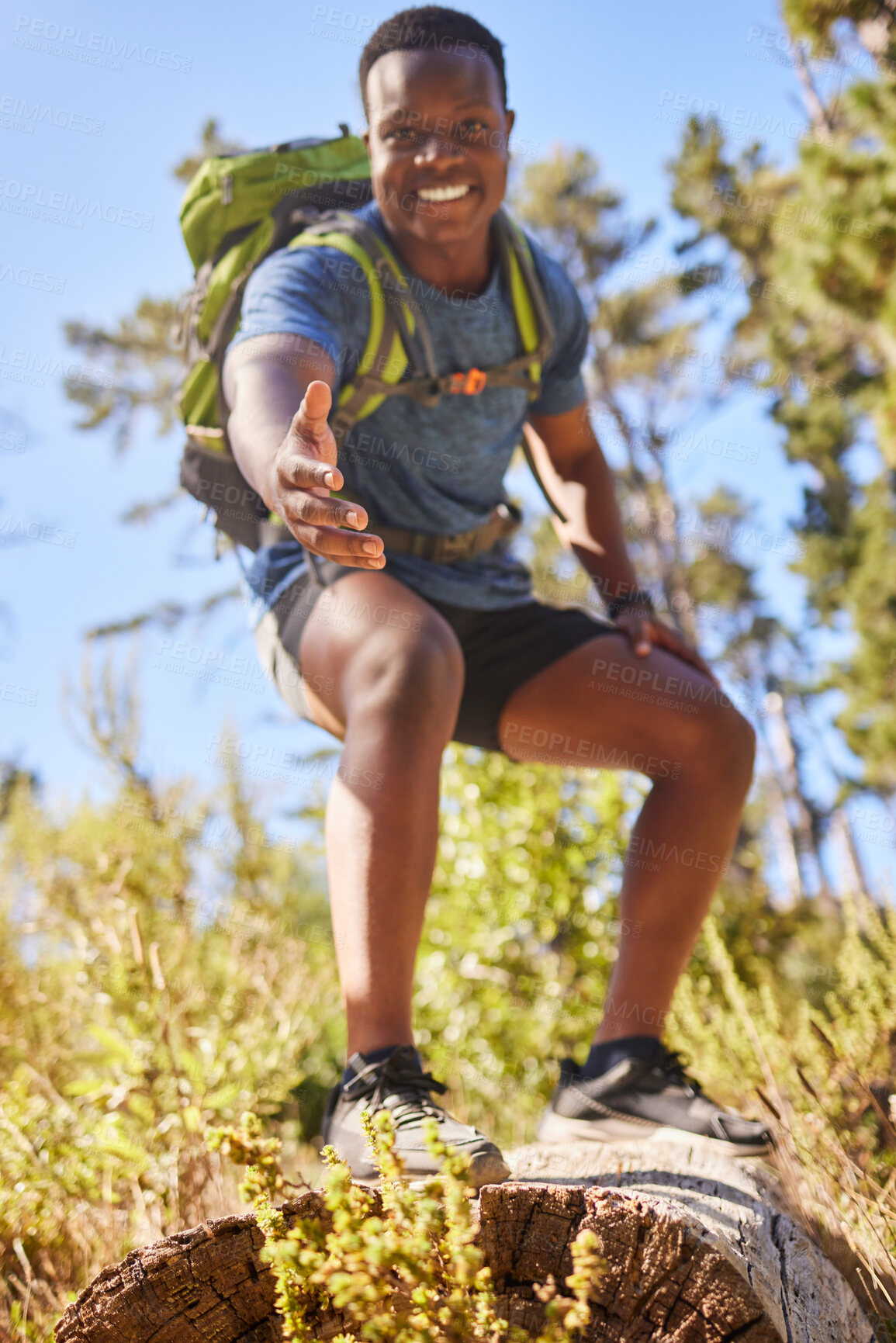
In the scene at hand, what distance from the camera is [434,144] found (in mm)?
1912

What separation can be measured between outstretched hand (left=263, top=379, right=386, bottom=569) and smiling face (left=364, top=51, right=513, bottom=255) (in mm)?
916

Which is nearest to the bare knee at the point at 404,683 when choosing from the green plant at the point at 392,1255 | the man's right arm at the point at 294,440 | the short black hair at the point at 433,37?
the man's right arm at the point at 294,440

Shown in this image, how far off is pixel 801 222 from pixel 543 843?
23.2ft

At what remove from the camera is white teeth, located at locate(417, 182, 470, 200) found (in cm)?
194

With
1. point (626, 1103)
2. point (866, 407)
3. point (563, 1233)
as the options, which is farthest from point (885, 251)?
point (563, 1233)

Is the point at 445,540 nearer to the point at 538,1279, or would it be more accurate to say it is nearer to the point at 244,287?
the point at 244,287

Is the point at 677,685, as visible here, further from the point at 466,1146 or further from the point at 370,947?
the point at 466,1146

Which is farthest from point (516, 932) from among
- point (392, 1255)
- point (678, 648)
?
point (392, 1255)

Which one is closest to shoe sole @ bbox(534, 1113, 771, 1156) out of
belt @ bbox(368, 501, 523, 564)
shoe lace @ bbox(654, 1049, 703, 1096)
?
shoe lace @ bbox(654, 1049, 703, 1096)

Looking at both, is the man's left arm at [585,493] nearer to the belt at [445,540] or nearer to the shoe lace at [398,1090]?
the belt at [445,540]

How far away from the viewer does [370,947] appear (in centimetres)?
145

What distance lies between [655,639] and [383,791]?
1010 millimetres

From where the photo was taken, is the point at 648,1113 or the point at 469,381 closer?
the point at 648,1113

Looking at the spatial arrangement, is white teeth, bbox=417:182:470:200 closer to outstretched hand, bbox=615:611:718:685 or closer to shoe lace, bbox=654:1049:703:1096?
outstretched hand, bbox=615:611:718:685
